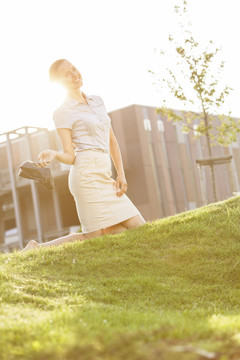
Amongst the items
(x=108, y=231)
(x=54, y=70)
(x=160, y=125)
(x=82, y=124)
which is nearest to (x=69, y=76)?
(x=54, y=70)

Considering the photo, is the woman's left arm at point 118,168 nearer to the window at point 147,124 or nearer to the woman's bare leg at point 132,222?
the woman's bare leg at point 132,222

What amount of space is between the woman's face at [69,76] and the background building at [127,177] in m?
26.8

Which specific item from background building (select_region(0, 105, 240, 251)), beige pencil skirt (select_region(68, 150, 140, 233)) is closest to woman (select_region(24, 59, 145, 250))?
beige pencil skirt (select_region(68, 150, 140, 233))

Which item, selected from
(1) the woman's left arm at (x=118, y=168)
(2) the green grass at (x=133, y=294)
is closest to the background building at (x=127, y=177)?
(1) the woman's left arm at (x=118, y=168)

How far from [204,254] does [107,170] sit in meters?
1.54

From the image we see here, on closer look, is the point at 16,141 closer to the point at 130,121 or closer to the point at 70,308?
the point at 130,121

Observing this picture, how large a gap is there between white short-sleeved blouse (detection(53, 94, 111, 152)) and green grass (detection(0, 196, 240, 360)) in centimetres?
116

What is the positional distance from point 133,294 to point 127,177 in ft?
101

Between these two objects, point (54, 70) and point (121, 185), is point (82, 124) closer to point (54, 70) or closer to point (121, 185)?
point (54, 70)

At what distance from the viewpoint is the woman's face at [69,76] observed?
23.6ft

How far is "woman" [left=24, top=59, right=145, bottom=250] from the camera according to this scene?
7.14 meters

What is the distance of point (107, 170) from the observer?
7375 mm

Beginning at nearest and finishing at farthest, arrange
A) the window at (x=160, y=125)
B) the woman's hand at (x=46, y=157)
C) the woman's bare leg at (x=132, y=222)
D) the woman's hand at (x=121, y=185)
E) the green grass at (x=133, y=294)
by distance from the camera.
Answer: the green grass at (x=133, y=294), the woman's hand at (x=46, y=157), the woman's hand at (x=121, y=185), the woman's bare leg at (x=132, y=222), the window at (x=160, y=125)

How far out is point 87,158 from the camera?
7160 mm
